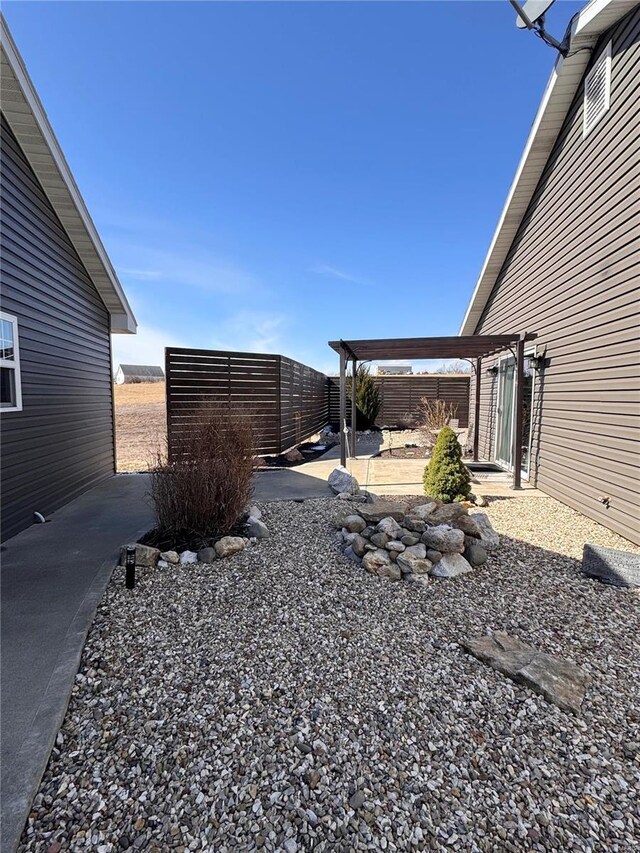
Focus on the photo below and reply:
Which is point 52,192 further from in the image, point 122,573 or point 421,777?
point 421,777

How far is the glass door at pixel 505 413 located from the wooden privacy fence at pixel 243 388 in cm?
485

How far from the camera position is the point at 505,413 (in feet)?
27.0

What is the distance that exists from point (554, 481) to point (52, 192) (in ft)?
27.0

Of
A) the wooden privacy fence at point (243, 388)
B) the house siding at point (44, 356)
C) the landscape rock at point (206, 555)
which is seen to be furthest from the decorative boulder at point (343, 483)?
the house siding at point (44, 356)

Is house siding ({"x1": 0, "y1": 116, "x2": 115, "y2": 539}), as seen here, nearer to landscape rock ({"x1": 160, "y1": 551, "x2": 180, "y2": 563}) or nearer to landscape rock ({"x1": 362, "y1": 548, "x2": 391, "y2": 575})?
landscape rock ({"x1": 160, "y1": 551, "x2": 180, "y2": 563})

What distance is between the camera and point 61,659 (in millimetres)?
2150

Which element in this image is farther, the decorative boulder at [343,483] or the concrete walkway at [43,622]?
the decorative boulder at [343,483]

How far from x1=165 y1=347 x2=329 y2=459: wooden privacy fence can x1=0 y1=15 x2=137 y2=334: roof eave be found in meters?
1.72

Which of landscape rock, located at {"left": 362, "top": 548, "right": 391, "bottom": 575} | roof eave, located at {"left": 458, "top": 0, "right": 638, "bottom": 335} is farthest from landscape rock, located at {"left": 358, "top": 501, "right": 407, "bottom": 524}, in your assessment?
roof eave, located at {"left": 458, "top": 0, "right": 638, "bottom": 335}

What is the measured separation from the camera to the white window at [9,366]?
4387mm

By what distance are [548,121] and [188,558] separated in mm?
7692

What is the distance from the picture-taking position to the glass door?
7914 mm

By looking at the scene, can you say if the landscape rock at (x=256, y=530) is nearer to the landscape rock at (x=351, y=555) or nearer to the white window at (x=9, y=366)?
the landscape rock at (x=351, y=555)

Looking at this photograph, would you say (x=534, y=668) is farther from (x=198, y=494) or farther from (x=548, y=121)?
(x=548, y=121)
